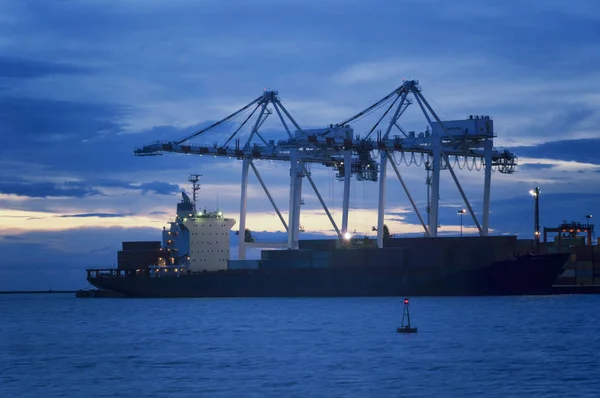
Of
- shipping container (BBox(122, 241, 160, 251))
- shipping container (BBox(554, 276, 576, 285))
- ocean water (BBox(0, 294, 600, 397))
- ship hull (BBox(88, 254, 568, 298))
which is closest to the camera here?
ocean water (BBox(0, 294, 600, 397))

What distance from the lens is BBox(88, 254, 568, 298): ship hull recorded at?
75.5m

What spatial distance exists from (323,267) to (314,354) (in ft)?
131

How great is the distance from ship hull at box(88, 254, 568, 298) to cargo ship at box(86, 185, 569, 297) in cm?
8

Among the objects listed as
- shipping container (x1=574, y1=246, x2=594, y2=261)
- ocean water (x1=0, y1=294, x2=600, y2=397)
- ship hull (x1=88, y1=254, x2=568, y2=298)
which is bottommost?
ocean water (x1=0, y1=294, x2=600, y2=397)

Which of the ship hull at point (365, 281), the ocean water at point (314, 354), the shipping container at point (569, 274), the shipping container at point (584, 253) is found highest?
the shipping container at point (584, 253)

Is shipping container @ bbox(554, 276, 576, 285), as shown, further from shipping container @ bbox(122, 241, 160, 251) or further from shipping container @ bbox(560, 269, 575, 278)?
shipping container @ bbox(122, 241, 160, 251)

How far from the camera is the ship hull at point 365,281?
7550cm

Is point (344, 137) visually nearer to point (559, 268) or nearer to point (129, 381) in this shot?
point (559, 268)

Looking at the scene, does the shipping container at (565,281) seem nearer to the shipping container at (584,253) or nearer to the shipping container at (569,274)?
the shipping container at (569,274)

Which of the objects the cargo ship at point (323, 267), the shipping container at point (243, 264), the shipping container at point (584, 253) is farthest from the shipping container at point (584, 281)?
the shipping container at point (243, 264)

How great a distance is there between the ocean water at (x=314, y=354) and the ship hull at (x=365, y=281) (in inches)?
238

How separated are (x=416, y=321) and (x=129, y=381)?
2554 centimetres

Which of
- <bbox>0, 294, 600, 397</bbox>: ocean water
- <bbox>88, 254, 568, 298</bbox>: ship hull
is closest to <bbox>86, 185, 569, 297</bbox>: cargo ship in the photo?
<bbox>88, 254, 568, 298</bbox>: ship hull

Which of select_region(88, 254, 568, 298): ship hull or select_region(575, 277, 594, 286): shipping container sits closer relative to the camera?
select_region(88, 254, 568, 298): ship hull
